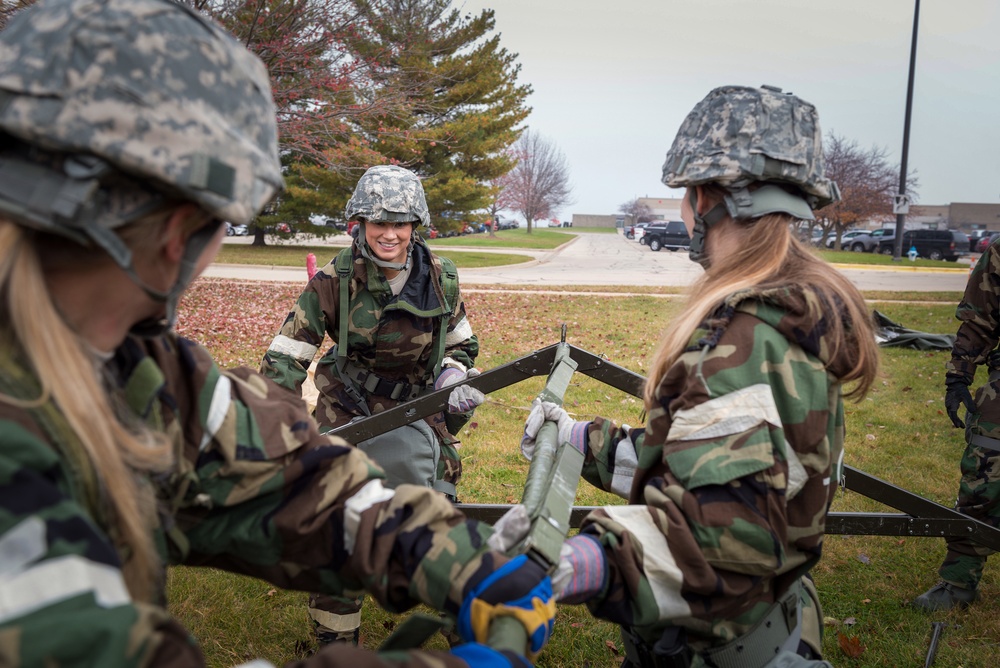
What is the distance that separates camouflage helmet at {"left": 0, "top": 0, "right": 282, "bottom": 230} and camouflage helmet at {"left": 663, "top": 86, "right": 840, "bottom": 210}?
4.82ft

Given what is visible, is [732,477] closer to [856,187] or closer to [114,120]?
[114,120]

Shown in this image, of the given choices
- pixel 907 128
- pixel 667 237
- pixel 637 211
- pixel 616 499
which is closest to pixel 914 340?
pixel 616 499

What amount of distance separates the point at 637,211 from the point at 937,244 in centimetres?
4997

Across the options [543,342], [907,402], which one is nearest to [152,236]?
[907,402]

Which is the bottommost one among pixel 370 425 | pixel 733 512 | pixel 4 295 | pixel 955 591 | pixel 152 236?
pixel 955 591

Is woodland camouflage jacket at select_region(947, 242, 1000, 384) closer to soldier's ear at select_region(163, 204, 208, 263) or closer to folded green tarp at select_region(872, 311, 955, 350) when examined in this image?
soldier's ear at select_region(163, 204, 208, 263)

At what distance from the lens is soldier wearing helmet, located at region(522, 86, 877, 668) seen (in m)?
1.93

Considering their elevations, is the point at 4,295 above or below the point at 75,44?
below

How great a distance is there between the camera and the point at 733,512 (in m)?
1.90

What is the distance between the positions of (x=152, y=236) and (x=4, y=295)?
0.27m

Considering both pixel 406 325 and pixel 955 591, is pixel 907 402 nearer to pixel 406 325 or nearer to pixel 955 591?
pixel 955 591

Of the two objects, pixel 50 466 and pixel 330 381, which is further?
pixel 330 381

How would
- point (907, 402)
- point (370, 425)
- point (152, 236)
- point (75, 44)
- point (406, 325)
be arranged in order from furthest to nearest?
point (907, 402) < point (406, 325) < point (370, 425) < point (152, 236) < point (75, 44)

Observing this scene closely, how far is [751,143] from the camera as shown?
2.36 metres
